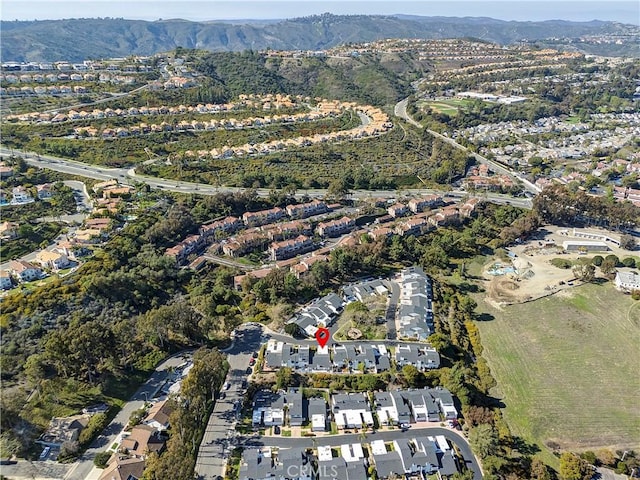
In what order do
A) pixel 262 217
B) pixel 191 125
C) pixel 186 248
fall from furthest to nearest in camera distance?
pixel 191 125 < pixel 262 217 < pixel 186 248

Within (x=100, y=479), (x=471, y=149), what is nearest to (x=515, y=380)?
(x=100, y=479)

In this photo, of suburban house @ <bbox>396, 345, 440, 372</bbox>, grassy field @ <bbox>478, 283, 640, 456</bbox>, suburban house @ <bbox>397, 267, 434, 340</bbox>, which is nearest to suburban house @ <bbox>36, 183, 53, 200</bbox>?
suburban house @ <bbox>397, 267, 434, 340</bbox>

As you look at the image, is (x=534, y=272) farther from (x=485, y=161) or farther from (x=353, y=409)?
(x=485, y=161)

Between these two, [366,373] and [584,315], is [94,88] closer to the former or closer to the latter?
[366,373]

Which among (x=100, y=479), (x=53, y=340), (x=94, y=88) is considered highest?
(x=94, y=88)

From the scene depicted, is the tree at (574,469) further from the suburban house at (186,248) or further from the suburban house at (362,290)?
the suburban house at (186,248)

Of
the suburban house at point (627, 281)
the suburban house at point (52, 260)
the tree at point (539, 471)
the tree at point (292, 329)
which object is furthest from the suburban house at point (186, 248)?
the suburban house at point (627, 281)

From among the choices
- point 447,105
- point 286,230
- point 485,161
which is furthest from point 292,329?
point 447,105
